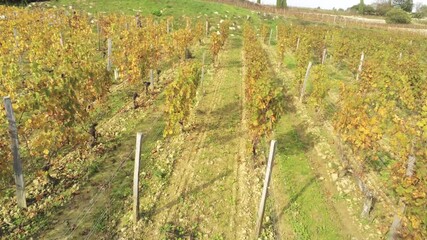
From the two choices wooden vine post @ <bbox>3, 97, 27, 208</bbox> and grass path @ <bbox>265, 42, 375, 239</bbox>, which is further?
grass path @ <bbox>265, 42, 375, 239</bbox>

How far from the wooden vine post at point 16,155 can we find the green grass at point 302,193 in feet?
22.4

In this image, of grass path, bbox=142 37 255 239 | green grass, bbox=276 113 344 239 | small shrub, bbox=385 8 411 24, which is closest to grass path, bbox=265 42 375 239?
green grass, bbox=276 113 344 239

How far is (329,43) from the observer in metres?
32.8

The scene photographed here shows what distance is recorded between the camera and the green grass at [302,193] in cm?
818

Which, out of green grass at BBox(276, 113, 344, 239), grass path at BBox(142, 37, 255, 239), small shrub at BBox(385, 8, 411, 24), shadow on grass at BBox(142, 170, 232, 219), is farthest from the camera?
small shrub at BBox(385, 8, 411, 24)

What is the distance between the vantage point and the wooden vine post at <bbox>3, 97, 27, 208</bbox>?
24.3ft

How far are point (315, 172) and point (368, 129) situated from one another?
2.60m

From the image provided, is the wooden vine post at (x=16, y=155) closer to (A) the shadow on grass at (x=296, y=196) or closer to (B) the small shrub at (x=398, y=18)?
(A) the shadow on grass at (x=296, y=196)

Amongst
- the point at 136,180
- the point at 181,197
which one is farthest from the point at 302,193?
the point at 136,180

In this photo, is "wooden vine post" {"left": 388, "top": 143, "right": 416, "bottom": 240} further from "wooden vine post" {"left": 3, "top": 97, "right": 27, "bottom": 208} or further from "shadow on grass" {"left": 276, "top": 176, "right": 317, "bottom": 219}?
"wooden vine post" {"left": 3, "top": 97, "right": 27, "bottom": 208}

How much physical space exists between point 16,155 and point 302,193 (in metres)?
7.96

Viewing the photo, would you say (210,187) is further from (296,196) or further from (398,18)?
(398,18)

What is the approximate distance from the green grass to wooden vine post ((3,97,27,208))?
6.84 meters

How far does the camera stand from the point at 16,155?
7754mm
